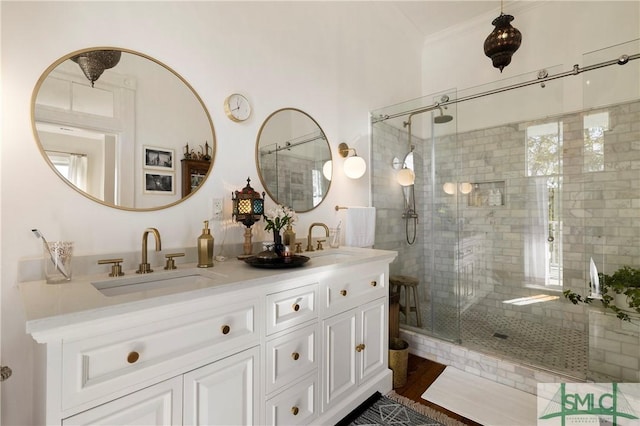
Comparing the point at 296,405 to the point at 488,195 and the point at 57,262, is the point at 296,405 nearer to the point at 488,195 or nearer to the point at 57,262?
the point at 57,262

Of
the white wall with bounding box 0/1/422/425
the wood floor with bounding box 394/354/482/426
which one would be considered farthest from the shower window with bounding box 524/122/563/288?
the white wall with bounding box 0/1/422/425

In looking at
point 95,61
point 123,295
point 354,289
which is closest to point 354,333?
point 354,289

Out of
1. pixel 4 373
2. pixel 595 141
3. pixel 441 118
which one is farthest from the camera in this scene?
pixel 441 118

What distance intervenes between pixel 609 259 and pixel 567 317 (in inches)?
30.6

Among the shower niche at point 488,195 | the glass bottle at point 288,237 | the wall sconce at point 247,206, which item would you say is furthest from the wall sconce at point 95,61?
the shower niche at point 488,195

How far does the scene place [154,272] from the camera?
1.35 m

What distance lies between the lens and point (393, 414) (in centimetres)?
181

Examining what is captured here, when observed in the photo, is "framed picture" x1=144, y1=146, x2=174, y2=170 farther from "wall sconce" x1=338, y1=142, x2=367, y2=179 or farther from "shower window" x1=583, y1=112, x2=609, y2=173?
"shower window" x1=583, y1=112, x2=609, y2=173

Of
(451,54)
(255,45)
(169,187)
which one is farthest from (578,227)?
(169,187)

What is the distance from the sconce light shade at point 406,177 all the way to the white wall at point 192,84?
435 millimetres

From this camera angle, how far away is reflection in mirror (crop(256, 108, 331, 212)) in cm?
202

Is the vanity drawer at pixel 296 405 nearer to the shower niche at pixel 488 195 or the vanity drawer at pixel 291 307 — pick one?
the vanity drawer at pixel 291 307

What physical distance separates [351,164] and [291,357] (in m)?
1.69

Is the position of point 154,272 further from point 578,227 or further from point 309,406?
point 578,227
